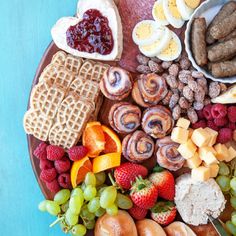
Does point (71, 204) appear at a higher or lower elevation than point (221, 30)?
lower

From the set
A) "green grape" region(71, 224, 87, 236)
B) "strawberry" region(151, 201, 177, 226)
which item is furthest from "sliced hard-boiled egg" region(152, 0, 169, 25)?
"green grape" region(71, 224, 87, 236)

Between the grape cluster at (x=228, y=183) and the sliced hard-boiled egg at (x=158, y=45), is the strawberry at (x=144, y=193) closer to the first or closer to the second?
the grape cluster at (x=228, y=183)

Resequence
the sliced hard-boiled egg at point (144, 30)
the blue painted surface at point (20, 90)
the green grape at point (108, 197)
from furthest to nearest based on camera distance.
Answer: the blue painted surface at point (20, 90) < the sliced hard-boiled egg at point (144, 30) < the green grape at point (108, 197)

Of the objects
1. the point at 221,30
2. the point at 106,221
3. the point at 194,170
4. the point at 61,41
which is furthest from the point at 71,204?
the point at 221,30

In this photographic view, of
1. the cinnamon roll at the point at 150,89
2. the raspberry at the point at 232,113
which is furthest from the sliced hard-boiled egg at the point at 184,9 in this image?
the raspberry at the point at 232,113

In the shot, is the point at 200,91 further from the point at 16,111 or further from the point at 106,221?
the point at 16,111

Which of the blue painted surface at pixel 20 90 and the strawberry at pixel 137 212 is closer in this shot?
the strawberry at pixel 137 212
